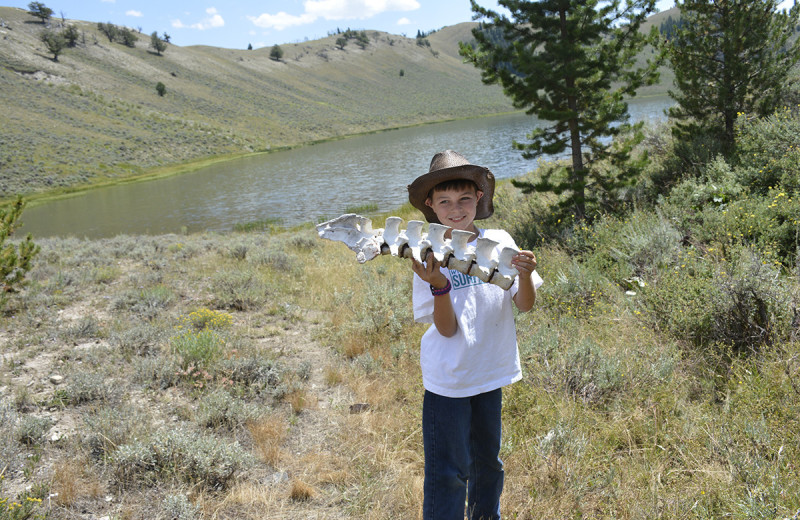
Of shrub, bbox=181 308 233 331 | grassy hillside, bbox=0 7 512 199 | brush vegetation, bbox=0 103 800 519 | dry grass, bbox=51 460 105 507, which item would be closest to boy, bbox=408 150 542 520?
brush vegetation, bbox=0 103 800 519

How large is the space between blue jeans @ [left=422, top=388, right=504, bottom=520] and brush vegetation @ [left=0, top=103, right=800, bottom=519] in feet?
2.44

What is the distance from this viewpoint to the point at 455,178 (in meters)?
2.17

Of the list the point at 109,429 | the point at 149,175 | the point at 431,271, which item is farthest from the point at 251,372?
the point at 149,175

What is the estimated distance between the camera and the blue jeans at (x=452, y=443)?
82.8 inches

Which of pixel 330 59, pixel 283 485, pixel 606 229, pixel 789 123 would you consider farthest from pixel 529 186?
pixel 330 59

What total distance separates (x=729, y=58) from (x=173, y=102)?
8266cm

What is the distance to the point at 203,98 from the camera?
81.0 m

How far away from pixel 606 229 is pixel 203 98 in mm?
88757

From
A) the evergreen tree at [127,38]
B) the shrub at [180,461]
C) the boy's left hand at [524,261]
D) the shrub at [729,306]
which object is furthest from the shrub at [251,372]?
the evergreen tree at [127,38]

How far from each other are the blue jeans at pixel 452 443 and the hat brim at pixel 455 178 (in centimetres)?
97

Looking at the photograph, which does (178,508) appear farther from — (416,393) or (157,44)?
(157,44)

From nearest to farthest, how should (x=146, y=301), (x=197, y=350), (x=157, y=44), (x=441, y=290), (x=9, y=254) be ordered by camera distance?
(x=441, y=290) < (x=197, y=350) < (x=9, y=254) < (x=146, y=301) < (x=157, y=44)

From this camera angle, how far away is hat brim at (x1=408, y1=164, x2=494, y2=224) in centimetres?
211

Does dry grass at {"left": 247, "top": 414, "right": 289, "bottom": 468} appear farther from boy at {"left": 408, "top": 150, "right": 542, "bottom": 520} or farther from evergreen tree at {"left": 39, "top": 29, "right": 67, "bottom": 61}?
evergreen tree at {"left": 39, "top": 29, "right": 67, "bottom": 61}
